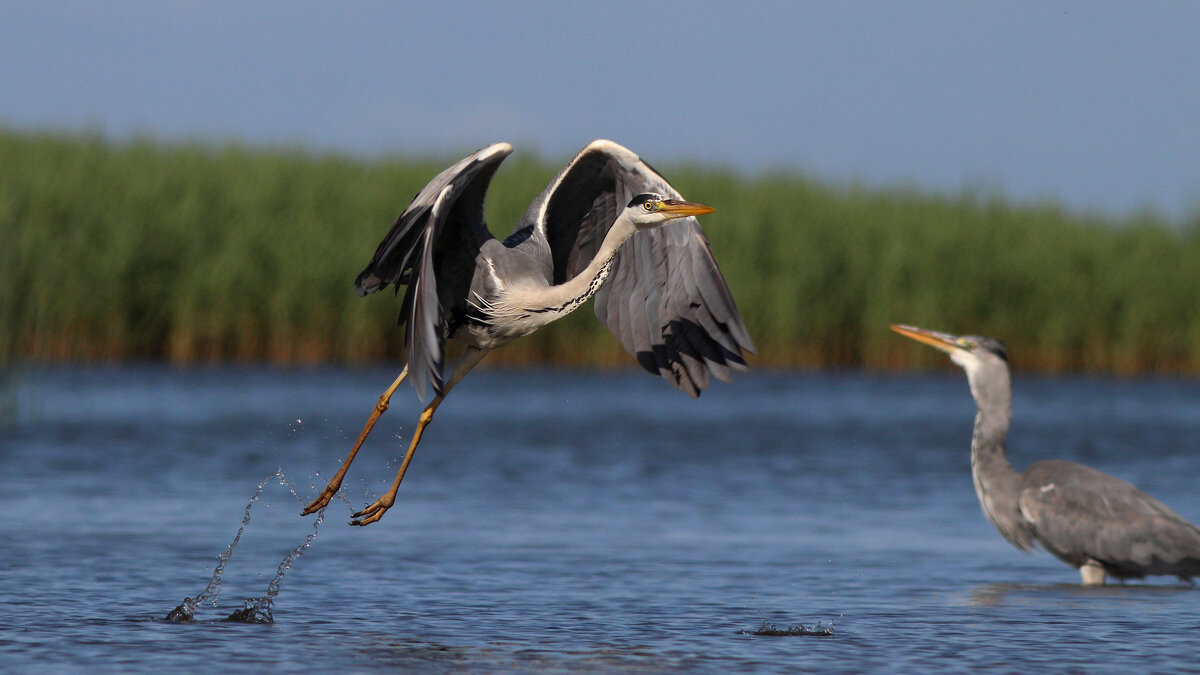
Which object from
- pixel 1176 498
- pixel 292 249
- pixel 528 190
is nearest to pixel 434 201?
pixel 1176 498

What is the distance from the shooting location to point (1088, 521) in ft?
30.8

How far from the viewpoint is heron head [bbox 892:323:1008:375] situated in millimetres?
10492

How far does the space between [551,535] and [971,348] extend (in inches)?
117

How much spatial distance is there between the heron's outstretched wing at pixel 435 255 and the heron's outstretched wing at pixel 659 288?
44cm

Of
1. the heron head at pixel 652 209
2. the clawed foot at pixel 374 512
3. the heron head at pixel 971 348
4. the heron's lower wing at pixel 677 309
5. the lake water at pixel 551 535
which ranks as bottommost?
the lake water at pixel 551 535

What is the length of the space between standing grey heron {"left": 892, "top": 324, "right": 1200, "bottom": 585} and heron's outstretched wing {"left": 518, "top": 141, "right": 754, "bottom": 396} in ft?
7.52

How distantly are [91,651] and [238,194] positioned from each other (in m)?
16.1

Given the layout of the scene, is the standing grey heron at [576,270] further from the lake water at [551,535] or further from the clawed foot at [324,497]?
the lake water at [551,535]

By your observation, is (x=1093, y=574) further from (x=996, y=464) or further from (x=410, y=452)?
(x=410, y=452)

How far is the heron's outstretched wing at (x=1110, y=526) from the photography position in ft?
30.5

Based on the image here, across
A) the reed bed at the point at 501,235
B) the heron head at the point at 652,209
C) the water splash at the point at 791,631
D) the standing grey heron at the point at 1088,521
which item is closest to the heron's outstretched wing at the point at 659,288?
the heron head at the point at 652,209

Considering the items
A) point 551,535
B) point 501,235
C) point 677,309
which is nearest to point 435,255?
point 677,309

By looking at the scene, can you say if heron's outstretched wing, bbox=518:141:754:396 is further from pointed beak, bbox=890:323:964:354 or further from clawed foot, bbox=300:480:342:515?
pointed beak, bbox=890:323:964:354

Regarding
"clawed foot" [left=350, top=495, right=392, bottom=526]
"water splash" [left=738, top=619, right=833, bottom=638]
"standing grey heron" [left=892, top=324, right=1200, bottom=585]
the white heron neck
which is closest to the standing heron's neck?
"standing grey heron" [left=892, top=324, right=1200, bottom=585]
